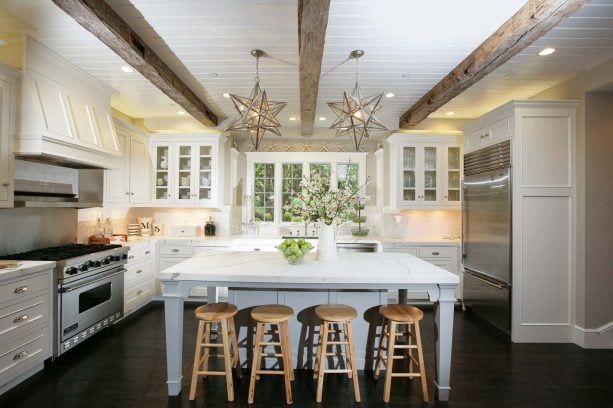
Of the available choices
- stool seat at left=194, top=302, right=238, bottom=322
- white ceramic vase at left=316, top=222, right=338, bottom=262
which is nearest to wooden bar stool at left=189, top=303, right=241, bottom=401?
stool seat at left=194, top=302, right=238, bottom=322

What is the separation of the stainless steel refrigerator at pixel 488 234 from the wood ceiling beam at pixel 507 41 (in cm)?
97

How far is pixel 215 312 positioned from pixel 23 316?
1504 millimetres

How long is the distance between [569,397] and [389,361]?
143 centimetres

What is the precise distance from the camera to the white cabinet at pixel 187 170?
15.8 feet

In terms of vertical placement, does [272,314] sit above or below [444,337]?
above

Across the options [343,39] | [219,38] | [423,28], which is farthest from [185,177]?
[423,28]

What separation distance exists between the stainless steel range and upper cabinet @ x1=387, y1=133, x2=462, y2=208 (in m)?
3.81

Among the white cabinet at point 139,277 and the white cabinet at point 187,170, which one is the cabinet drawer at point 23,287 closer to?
the white cabinet at point 139,277

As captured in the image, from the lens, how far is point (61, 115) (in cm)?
290

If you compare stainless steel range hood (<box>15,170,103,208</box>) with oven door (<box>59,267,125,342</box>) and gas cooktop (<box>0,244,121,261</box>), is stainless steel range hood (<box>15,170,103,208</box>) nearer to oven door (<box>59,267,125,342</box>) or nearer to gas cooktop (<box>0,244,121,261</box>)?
gas cooktop (<box>0,244,121,261</box>)

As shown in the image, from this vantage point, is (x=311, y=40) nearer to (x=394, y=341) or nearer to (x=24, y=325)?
(x=394, y=341)

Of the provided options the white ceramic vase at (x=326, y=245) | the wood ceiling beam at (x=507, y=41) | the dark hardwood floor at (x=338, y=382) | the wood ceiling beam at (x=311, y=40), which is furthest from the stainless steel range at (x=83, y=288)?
the wood ceiling beam at (x=507, y=41)

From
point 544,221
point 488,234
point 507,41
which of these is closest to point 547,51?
point 507,41

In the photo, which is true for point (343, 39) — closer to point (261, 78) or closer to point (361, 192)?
point (261, 78)
